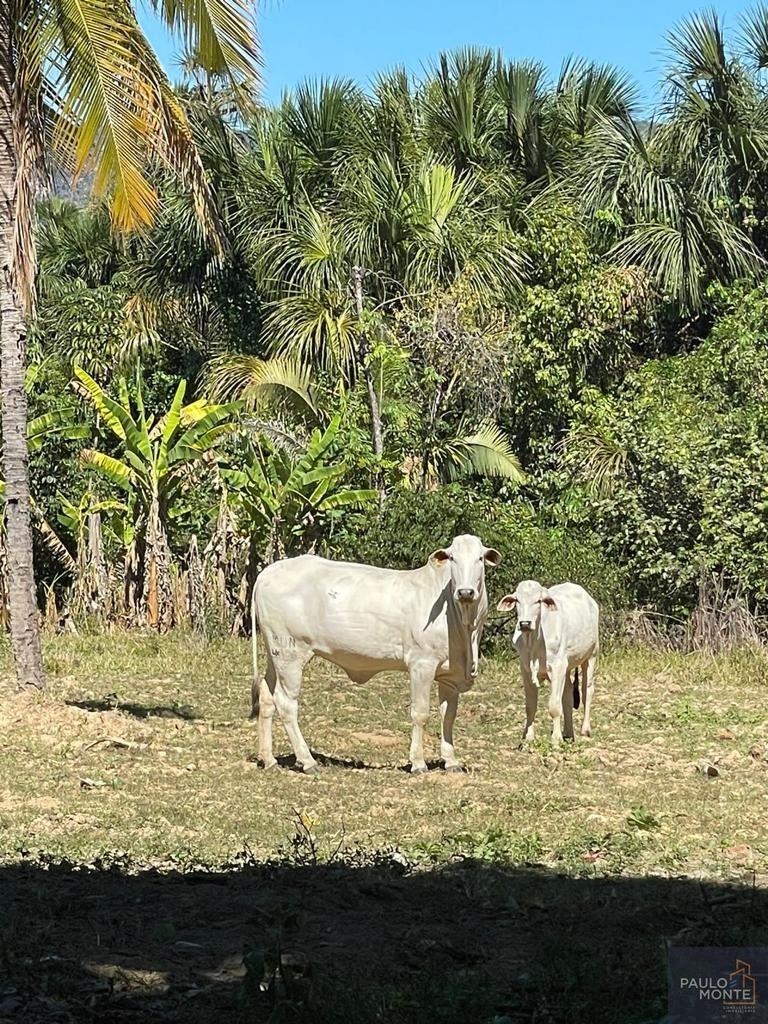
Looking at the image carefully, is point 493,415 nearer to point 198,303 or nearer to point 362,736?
point 198,303

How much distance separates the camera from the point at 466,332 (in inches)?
858

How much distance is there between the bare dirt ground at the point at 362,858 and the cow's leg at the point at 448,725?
0.69ft

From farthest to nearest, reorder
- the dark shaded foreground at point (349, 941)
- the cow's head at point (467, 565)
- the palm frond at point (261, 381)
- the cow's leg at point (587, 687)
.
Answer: the palm frond at point (261, 381), the cow's leg at point (587, 687), the cow's head at point (467, 565), the dark shaded foreground at point (349, 941)

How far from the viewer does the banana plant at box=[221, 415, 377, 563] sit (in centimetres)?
1905

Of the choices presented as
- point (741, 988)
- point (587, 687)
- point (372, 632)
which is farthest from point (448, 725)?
point (741, 988)

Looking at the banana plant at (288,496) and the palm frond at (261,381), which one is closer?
the banana plant at (288,496)

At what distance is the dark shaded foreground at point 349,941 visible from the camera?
4656 millimetres

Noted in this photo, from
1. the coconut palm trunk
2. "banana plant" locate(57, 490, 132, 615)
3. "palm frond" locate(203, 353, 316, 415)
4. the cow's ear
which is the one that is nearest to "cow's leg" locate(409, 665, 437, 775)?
the cow's ear

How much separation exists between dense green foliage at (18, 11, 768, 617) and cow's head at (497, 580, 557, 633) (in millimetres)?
5734

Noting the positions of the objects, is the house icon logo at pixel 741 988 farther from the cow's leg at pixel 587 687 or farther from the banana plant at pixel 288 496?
the banana plant at pixel 288 496

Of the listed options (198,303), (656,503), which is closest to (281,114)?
(198,303)

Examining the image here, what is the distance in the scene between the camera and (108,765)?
34.4 ft

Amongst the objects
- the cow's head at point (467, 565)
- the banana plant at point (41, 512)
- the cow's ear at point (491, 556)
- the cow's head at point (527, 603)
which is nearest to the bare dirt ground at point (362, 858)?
the cow's head at point (527, 603)

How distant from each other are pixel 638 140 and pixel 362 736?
47.4ft
